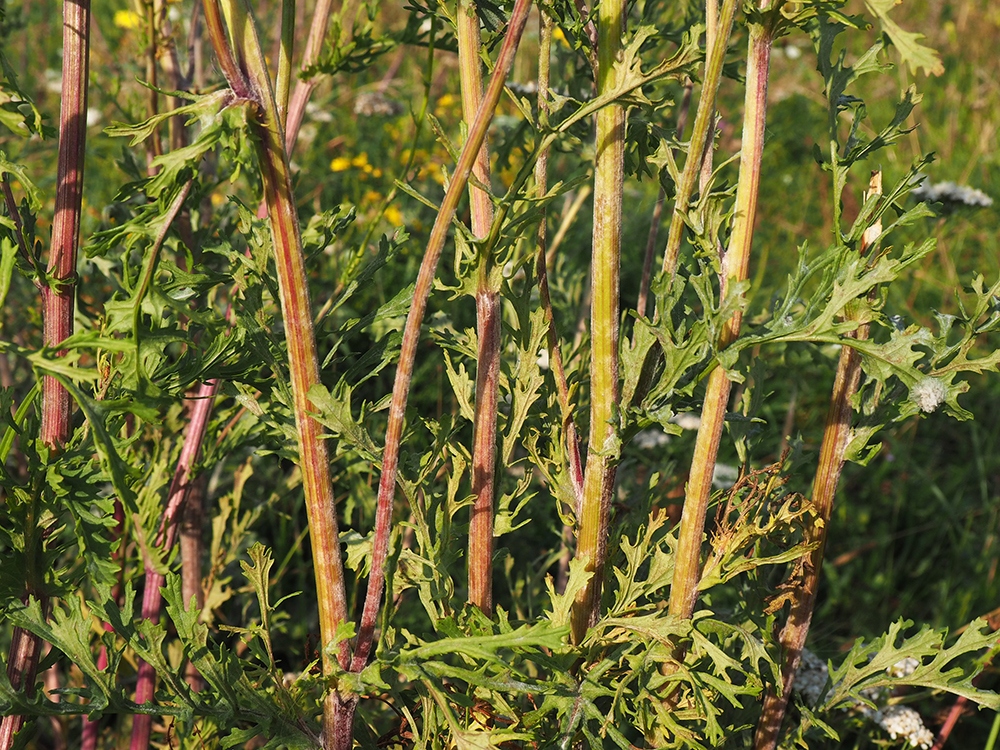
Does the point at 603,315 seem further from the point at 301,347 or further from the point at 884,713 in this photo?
the point at 884,713

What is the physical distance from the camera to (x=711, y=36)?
1.05 metres

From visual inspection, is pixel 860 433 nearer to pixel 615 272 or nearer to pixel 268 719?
pixel 615 272

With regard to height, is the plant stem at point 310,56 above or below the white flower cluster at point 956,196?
above

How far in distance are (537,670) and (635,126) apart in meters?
0.90

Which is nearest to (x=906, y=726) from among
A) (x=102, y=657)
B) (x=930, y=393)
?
(x=930, y=393)

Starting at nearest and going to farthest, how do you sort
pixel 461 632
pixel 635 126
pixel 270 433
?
pixel 461 632 → pixel 635 126 → pixel 270 433

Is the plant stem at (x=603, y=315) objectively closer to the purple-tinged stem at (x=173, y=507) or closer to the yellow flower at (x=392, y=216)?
the purple-tinged stem at (x=173, y=507)

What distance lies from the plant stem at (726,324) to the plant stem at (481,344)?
24cm

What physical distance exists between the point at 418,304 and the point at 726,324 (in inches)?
14.1

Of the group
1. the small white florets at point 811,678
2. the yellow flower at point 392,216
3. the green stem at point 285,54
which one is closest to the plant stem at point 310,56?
the green stem at point 285,54


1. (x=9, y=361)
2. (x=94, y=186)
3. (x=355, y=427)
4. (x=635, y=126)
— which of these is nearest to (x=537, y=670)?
(x=355, y=427)

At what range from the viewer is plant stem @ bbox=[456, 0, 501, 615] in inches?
44.0

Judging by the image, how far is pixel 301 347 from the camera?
1045 millimetres

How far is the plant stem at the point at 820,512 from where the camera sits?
129 cm
